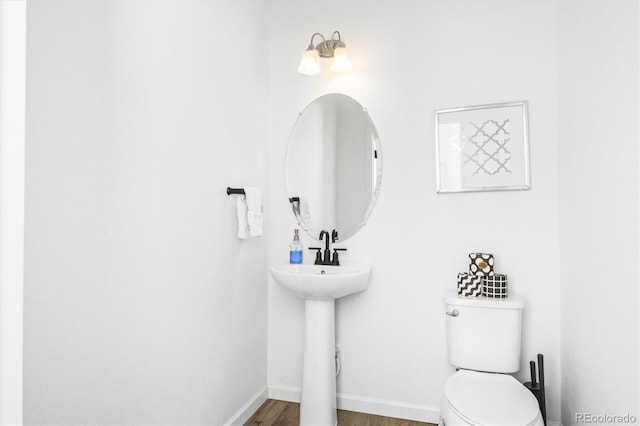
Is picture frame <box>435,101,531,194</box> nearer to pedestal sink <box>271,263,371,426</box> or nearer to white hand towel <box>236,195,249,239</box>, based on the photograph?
pedestal sink <box>271,263,371,426</box>

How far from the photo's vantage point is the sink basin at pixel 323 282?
1.91 m

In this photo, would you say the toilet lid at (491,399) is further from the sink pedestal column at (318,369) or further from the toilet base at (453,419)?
the sink pedestal column at (318,369)

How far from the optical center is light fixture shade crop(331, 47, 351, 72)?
7.00 ft

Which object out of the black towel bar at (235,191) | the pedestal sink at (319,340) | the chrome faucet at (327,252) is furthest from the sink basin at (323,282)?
the black towel bar at (235,191)

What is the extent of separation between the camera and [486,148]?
2047mm

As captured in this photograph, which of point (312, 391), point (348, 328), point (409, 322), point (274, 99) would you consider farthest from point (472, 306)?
point (274, 99)

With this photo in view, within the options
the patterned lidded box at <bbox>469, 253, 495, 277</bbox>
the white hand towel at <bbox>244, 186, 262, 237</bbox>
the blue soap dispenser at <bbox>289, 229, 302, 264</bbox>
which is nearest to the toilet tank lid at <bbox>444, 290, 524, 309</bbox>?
the patterned lidded box at <bbox>469, 253, 495, 277</bbox>

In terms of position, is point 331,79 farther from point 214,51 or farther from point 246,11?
point 214,51

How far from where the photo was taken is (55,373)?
1044mm

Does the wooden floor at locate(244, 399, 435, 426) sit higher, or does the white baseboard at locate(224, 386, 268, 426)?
the white baseboard at locate(224, 386, 268, 426)

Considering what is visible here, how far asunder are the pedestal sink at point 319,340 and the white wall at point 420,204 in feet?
0.80

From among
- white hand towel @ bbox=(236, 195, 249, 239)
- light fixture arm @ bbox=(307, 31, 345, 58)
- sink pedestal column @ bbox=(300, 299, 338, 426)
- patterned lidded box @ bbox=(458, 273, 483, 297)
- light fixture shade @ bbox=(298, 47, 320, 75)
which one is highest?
light fixture arm @ bbox=(307, 31, 345, 58)

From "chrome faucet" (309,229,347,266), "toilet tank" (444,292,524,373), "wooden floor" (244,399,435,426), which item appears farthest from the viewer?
"chrome faucet" (309,229,347,266)

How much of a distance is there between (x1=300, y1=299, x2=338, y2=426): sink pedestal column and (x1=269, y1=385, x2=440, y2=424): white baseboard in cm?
21
